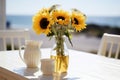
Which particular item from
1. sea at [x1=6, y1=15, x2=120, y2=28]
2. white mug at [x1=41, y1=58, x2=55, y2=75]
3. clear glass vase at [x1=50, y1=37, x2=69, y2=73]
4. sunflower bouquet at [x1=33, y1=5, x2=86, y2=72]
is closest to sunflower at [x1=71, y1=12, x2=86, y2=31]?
sunflower bouquet at [x1=33, y1=5, x2=86, y2=72]

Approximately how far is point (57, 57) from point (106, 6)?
2595 millimetres

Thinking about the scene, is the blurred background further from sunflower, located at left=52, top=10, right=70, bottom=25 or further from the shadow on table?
sunflower, located at left=52, top=10, right=70, bottom=25

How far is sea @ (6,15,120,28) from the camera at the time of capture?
148 inches

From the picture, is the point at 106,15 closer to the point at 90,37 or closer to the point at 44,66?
the point at 90,37

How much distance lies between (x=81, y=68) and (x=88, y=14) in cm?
246

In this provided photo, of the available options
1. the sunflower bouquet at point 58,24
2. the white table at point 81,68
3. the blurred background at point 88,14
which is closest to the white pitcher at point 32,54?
the white table at point 81,68

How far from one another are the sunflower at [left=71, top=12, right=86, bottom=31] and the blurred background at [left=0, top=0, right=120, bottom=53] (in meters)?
2.32

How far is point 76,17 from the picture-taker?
1373mm

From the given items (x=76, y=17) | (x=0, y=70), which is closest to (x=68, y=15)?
(x=76, y=17)

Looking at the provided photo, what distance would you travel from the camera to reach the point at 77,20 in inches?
54.1

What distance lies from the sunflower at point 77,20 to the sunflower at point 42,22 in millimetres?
133

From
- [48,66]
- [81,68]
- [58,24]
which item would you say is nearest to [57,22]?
[58,24]

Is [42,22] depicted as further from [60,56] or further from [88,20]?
[88,20]

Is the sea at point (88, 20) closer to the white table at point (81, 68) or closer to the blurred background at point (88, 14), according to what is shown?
the blurred background at point (88, 14)
